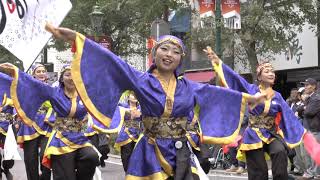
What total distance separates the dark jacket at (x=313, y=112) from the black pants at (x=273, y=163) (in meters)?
2.42

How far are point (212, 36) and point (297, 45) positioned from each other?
19.2 feet

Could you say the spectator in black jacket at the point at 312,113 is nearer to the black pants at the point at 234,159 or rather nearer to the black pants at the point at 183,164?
the black pants at the point at 234,159

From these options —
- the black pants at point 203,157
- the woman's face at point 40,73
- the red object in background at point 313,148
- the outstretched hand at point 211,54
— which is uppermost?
the outstretched hand at point 211,54

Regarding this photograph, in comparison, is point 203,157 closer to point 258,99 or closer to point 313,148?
point 258,99

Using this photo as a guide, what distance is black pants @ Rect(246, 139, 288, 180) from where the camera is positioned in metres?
7.07

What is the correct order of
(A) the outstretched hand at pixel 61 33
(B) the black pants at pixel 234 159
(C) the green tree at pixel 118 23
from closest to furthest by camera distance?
(A) the outstretched hand at pixel 61 33 → (B) the black pants at pixel 234 159 → (C) the green tree at pixel 118 23

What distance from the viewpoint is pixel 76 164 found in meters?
6.69

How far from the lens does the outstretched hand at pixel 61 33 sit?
414 cm

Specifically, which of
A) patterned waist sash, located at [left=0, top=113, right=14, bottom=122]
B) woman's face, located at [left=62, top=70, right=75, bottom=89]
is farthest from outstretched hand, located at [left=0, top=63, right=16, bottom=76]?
patterned waist sash, located at [left=0, top=113, right=14, bottom=122]

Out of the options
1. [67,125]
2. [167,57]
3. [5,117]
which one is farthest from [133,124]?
[167,57]

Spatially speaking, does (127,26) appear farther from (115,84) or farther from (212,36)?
(115,84)

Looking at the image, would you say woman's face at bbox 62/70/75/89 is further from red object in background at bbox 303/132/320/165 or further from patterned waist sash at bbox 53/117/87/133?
red object in background at bbox 303/132/320/165

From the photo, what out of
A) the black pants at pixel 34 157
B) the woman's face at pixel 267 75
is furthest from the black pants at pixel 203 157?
the black pants at pixel 34 157

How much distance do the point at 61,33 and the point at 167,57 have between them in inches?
37.4
